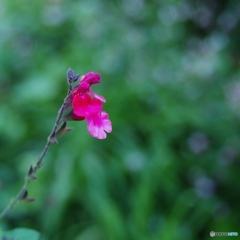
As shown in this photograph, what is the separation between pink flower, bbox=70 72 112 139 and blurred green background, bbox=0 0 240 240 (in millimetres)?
1257

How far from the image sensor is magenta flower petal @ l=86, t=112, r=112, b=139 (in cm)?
61

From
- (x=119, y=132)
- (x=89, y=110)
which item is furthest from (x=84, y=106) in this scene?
(x=119, y=132)

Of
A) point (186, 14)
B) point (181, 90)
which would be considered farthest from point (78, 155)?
point (186, 14)

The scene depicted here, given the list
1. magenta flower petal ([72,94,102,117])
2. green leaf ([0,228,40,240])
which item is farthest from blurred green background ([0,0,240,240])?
magenta flower petal ([72,94,102,117])

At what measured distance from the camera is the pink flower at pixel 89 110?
0.62 metres

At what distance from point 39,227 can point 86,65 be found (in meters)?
0.88

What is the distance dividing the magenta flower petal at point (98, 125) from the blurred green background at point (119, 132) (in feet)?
4.11

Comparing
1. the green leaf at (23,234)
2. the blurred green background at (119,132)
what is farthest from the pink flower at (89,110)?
the blurred green background at (119,132)

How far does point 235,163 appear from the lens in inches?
94.6

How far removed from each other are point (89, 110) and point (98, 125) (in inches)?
0.9

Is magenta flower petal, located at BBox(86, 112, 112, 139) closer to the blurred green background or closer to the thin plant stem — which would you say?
the thin plant stem

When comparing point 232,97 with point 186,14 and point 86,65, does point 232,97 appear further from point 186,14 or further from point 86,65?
point 186,14

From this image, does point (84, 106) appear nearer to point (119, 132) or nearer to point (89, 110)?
→ point (89, 110)

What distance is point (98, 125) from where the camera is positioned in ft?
2.05
